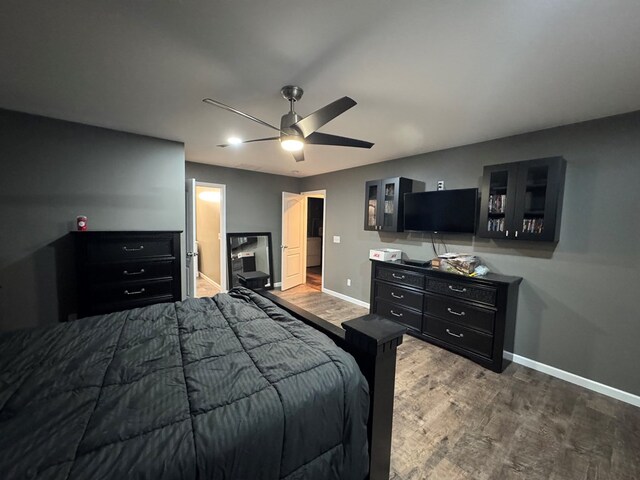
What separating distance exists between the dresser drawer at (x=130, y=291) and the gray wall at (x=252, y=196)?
2.17 meters

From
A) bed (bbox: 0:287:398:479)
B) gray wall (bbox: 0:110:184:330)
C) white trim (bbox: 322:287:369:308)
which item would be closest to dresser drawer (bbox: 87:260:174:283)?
gray wall (bbox: 0:110:184:330)

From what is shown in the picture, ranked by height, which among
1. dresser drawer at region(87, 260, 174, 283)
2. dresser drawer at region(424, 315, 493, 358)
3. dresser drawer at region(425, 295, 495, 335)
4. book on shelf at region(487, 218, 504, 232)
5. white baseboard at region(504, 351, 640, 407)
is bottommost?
white baseboard at region(504, 351, 640, 407)

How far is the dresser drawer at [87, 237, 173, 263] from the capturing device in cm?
261

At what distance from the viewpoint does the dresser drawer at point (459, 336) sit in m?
2.78

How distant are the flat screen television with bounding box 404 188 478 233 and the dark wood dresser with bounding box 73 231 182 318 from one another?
3035 millimetres

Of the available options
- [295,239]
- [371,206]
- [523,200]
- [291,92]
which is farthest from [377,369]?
[295,239]

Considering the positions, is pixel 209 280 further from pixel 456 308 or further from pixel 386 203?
pixel 456 308

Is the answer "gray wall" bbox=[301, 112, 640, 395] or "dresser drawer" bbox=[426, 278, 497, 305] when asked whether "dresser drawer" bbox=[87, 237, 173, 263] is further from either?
"gray wall" bbox=[301, 112, 640, 395]

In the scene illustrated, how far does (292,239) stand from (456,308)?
11.8 feet

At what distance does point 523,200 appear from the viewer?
2.71m

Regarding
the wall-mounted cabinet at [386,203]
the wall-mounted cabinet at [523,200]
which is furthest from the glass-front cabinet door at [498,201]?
the wall-mounted cabinet at [386,203]

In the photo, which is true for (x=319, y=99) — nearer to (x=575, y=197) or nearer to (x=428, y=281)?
(x=428, y=281)

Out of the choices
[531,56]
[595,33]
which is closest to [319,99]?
[531,56]

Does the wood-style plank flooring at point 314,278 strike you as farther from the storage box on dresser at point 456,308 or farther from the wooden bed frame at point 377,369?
the wooden bed frame at point 377,369
